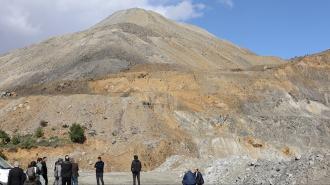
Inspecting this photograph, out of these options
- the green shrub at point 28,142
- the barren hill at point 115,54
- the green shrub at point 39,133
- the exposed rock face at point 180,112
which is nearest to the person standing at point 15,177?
the exposed rock face at point 180,112

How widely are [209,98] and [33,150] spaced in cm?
1899

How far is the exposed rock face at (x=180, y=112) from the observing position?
1571 inches

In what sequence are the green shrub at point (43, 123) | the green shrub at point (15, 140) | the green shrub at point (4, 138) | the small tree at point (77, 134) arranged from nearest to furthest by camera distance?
1. the green shrub at point (15, 140)
2. the green shrub at point (4, 138)
3. the small tree at point (77, 134)
4. the green shrub at point (43, 123)

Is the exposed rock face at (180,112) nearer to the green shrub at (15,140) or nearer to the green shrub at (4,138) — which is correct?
the green shrub at (15,140)

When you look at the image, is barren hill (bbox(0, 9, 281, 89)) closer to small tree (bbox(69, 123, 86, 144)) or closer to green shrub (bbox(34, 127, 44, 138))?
green shrub (bbox(34, 127, 44, 138))

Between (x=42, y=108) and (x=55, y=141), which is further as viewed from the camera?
(x=42, y=108)

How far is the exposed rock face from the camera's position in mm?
39906

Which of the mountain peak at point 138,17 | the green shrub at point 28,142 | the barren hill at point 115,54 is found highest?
the mountain peak at point 138,17

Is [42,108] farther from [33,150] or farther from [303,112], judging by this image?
[303,112]

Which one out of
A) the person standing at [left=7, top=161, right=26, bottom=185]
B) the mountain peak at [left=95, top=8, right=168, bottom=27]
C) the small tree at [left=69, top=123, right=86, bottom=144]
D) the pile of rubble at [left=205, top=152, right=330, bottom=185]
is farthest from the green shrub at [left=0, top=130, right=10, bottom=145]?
the mountain peak at [left=95, top=8, right=168, bottom=27]

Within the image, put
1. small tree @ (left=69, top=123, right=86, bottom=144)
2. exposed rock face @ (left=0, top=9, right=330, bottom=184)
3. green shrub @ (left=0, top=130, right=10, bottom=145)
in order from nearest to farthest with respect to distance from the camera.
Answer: exposed rock face @ (left=0, top=9, right=330, bottom=184)
green shrub @ (left=0, top=130, right=10, bottom=145)
small tree @ (left=69, top=123, right=86, bottom=144)

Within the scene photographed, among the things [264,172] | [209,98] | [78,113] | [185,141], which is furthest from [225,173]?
[209,98]

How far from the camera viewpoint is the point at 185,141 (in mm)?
44250

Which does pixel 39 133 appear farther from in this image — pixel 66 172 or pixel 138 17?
pixel 138 17
